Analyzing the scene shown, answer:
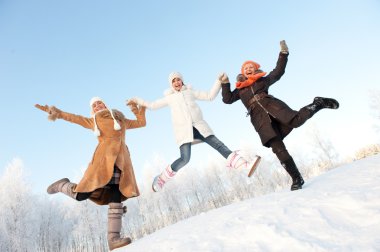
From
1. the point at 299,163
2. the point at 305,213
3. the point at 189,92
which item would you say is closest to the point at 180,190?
the point at 299,163

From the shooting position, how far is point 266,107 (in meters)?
4.00

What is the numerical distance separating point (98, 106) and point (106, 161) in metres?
1.18

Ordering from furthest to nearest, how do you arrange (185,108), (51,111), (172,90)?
1. (172,90)
2. (185,108)
3. (51,111)

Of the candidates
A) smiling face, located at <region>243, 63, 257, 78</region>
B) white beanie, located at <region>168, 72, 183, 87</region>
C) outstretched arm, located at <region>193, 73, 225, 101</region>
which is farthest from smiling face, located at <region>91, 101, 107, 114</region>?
smiling face, located at <region>243, 63, 257, 78</region>

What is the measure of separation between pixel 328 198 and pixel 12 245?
26.1m

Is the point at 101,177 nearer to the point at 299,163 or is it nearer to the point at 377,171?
the point at 377,171

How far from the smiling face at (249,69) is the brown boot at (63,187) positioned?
10.0 feet

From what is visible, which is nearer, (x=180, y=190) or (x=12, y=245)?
(x=12, y=245)

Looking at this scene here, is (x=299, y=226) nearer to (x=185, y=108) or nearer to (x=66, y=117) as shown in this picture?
(x=185, y=108)

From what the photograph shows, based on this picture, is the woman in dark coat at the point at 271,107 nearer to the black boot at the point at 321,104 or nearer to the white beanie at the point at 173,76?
the black boot at the point at 321,104

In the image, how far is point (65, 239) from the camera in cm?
3048

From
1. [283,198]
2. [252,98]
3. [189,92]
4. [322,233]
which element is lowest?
[322,233]

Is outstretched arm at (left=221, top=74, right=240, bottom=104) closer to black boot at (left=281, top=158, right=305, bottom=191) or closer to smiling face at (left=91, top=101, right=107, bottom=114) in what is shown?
black boot at (left=281, top=158, right=305, bottom=191)

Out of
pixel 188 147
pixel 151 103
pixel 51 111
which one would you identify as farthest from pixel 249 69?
pixel 51 111
